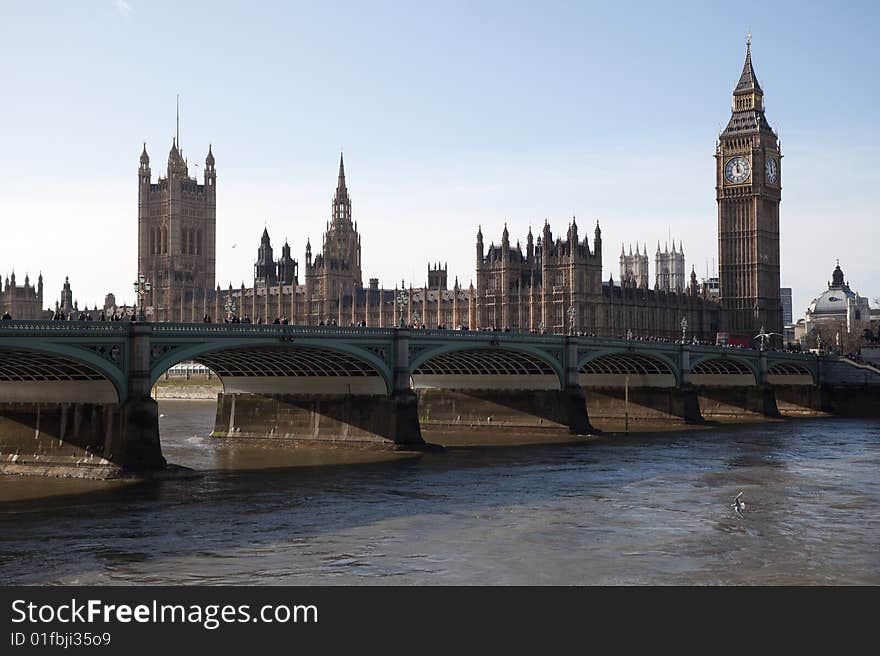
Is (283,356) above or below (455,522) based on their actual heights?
above

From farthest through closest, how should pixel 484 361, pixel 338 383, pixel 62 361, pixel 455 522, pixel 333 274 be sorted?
pixel 333 274, pixel 484 361, pixel 338 383, pixel 62 361, pixel 455 522

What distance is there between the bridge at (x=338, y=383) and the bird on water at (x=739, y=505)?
66.1 ft

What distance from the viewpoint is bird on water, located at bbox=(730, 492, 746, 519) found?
36.3 m

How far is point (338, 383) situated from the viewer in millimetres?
58562

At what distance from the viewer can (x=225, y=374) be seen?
62344 mm

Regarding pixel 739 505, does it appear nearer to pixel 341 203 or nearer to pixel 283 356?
pixel 283 356

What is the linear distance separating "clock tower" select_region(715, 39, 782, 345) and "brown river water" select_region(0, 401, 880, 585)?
9617cm

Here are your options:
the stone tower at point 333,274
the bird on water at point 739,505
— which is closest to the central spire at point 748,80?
the stone tower at point 333,274

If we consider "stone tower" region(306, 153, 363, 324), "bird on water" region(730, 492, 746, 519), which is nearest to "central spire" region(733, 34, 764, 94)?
"stone tower" region(306, 153, 363, 324)

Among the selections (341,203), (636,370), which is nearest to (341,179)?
(341,203)

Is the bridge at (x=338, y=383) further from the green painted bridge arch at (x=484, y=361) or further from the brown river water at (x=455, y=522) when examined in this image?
the brown river water at (x=455, y=522)

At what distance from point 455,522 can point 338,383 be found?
25.3m
